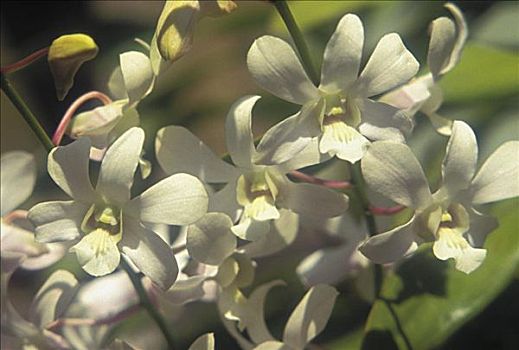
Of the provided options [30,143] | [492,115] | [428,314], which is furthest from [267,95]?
Answer: [30,143]

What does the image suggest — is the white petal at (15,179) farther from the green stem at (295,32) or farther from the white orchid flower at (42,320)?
the green stem at (295,32)

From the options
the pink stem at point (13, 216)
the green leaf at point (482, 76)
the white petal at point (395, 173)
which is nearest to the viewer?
the white petal at point (395, 173)

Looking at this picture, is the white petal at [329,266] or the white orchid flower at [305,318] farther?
the white petal at [329,266]

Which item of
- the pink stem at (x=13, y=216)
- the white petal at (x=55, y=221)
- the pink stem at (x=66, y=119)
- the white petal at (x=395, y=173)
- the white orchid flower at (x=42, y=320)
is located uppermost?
the pink stem at (x=66, y=119)

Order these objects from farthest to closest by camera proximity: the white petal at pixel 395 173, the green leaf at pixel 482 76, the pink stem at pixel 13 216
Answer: the green leaf at pixel 482 76 → the pink stem at pixel 13 216 → the white petal at pixel 395 173

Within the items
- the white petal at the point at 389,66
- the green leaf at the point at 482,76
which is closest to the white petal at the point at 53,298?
the white petal at the point at 389,66

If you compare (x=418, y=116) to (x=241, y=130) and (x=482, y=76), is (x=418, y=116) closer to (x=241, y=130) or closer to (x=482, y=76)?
(x=482, y=76)

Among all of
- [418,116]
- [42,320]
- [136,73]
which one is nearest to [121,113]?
[136,73]
